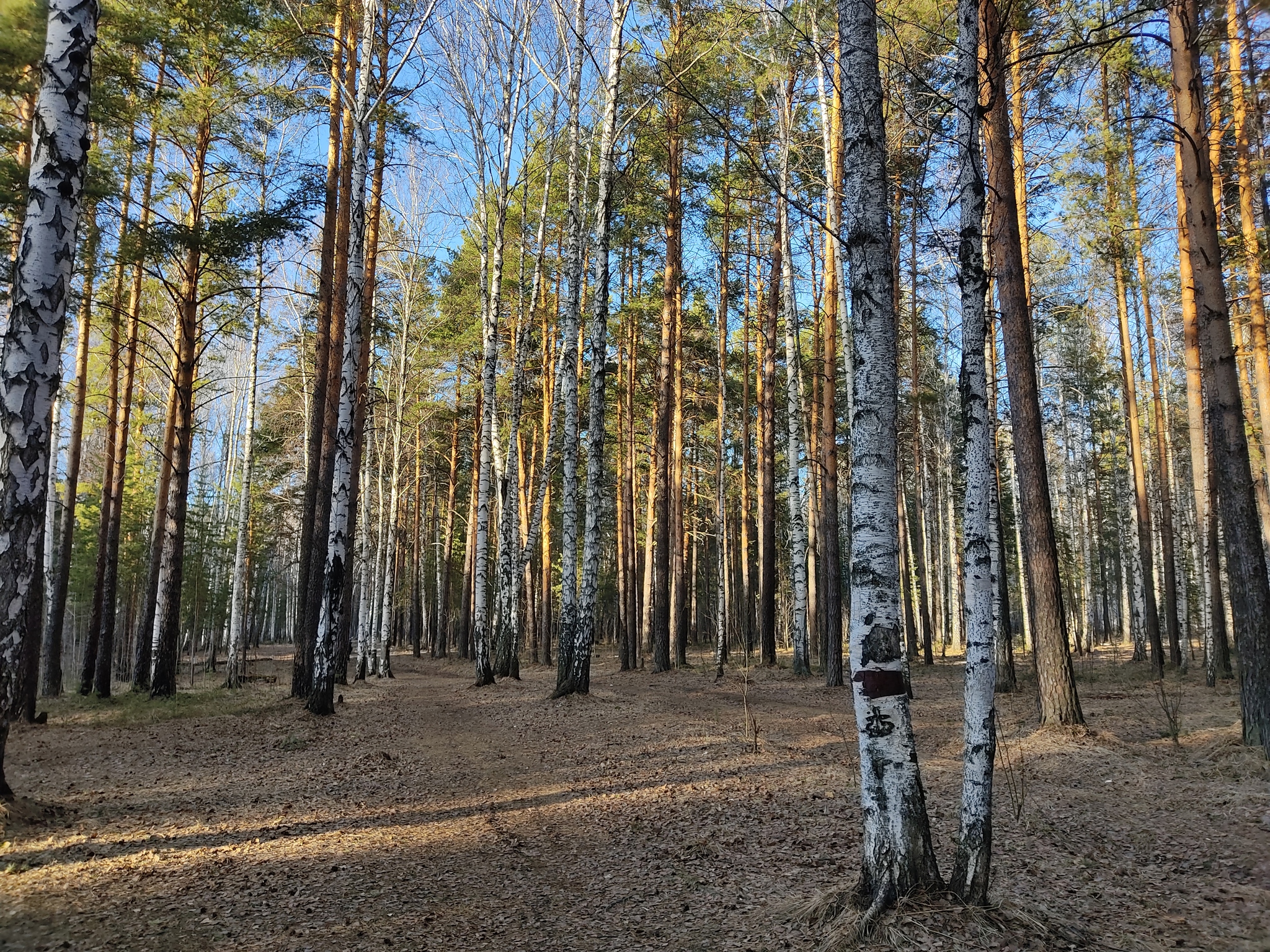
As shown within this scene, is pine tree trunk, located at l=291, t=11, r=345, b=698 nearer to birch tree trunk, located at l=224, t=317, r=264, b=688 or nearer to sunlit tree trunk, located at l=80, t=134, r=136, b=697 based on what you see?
birch tree trunk, located at l=224, t=317, r=264, b=688

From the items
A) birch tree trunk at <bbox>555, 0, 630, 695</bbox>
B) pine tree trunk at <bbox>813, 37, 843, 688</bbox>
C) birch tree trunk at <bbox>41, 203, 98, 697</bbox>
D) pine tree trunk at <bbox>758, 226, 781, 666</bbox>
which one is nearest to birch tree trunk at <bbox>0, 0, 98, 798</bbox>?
birch tree trunk at <bbox>555, 0, 630, 695</bbox>

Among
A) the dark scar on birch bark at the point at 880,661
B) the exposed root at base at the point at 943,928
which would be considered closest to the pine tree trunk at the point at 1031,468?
the exposed root at base at the point at 943,928

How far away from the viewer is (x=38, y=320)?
5703 millimetres

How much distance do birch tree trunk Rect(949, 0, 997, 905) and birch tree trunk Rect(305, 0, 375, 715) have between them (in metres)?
9.27

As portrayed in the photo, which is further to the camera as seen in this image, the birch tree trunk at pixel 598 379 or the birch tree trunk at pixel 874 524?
the birch tree trunk at pixel 598 379

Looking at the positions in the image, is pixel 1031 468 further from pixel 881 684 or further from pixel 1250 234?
pixel 881 684

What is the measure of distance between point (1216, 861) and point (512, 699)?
1070cm

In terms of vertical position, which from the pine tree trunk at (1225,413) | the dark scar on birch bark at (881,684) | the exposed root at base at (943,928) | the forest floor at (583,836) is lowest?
the forest floor at (583,836)

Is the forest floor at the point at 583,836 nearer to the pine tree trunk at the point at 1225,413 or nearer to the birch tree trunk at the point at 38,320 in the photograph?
the pine tree trunk at the point at 1225,413

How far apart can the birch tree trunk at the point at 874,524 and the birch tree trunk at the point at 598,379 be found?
8.64 m

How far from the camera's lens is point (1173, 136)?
845 centimetres

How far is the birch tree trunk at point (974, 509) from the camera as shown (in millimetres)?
3713

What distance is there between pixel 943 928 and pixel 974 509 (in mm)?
2142

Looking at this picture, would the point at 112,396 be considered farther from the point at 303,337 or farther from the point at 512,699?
the point at 512,699
